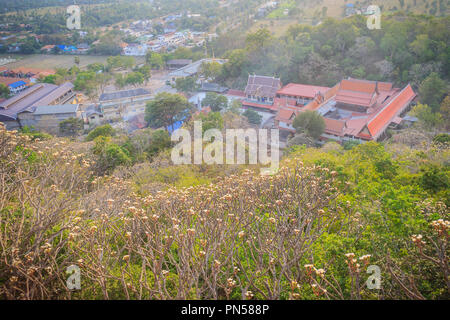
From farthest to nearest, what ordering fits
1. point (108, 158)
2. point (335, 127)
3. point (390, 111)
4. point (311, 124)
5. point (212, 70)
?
1. point (212, 70)
2. point (390, 111)
3. point (335, 127)
4. point (311, 124)
5. point (108, 158)

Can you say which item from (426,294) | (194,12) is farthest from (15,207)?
(194,12)

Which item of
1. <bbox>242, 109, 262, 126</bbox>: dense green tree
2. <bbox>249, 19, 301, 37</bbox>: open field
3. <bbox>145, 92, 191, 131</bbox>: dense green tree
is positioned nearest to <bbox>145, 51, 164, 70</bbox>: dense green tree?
<bbox>249, 19, 301, 37</bbox>: open field

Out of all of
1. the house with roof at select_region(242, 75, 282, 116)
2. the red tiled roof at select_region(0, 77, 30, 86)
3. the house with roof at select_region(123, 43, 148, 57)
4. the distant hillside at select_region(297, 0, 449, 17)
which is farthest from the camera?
the house with roof at select_region(123, 43, 148, 57)

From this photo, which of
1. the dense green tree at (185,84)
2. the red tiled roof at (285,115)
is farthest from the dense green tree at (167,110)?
the dense green tree at (185,84)

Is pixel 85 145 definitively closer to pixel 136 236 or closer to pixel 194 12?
pixel 136 236
